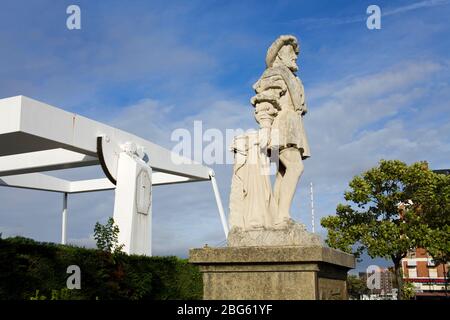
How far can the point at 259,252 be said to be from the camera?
5523mm

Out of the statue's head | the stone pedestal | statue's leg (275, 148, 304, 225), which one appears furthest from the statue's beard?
the stone pedestal

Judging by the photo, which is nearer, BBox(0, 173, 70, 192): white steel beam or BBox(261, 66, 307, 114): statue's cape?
BBox(261, 66, 307, 114): statue's cape

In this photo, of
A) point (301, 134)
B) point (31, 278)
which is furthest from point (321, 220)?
point (301, 134)

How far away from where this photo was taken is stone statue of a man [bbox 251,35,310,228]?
643 centimetres

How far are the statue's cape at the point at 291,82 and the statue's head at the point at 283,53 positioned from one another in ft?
0.64

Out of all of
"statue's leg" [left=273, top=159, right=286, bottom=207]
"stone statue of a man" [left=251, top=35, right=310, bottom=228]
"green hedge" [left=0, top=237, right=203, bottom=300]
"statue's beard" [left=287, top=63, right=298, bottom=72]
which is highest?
"statue's beard" [left=287, top=63, right=298, bottom=72]

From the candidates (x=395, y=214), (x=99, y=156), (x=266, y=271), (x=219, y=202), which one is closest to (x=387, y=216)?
(x=395, y=214)

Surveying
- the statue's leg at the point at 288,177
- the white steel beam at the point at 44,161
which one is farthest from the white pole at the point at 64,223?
the statue's leg at the point at 288,177

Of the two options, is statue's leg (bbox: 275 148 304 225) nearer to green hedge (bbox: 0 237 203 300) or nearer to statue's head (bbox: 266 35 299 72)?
statue's head (bbox: 266 35 299 72)

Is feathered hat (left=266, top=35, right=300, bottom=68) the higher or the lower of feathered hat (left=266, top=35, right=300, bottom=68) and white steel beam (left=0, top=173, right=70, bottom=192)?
the lower

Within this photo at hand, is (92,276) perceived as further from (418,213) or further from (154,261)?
(418,213)

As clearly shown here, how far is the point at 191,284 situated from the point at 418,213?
1146cm

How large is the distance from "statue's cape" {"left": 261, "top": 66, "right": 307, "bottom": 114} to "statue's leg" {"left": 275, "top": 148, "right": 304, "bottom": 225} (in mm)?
718

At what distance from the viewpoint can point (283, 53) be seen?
721 cm
